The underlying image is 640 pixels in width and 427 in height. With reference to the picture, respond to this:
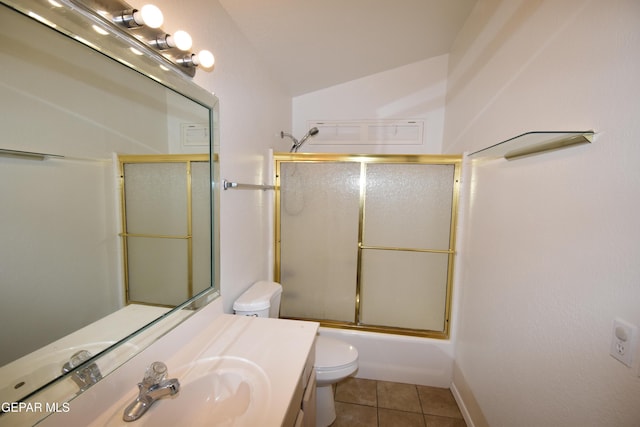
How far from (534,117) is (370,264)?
145 centimetres

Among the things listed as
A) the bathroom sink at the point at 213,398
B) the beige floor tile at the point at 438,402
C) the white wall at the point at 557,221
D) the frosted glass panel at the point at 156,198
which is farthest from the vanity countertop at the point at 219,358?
the beige floor tile at the point at 438,402

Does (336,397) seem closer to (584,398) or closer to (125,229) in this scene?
(584,398)

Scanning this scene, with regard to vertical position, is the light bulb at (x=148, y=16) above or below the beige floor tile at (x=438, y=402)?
above

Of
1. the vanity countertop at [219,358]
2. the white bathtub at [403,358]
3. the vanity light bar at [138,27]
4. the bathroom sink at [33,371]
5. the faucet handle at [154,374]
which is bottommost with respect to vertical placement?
the white bathtub at [403,358]

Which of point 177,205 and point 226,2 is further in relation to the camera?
point 226,2

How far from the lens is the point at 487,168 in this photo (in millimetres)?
1589

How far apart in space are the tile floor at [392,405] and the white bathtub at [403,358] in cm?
6

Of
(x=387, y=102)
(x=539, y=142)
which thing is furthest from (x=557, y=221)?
(x=387, y=102)

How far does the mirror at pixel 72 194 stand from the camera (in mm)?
593

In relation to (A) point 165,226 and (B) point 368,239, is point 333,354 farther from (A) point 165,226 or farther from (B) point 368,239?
(A) point 165,226

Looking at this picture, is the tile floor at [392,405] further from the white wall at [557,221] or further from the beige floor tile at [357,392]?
the white wall at [557,221]

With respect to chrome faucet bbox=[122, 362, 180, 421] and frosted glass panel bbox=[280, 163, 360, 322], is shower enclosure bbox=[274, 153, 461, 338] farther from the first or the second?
chrome faucet bbox=[122, 362, 180, 421]

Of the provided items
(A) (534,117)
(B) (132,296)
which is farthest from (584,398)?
(B) (132,296)
